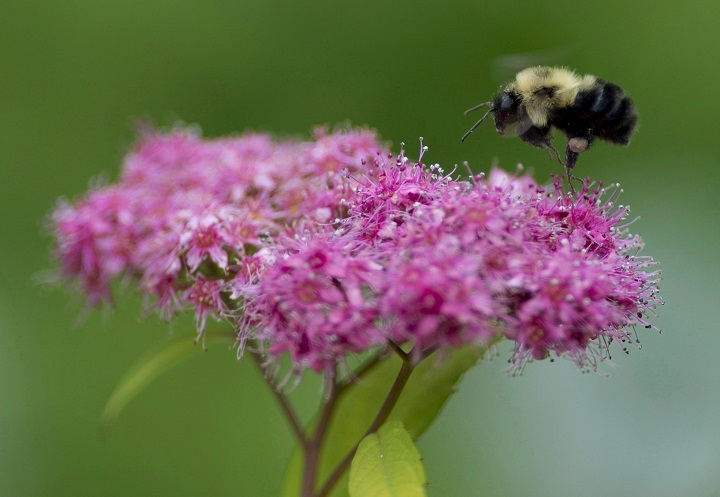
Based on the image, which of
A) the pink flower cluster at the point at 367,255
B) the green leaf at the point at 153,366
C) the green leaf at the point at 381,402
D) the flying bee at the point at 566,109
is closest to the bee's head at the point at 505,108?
the flying bee at the point at 566,109

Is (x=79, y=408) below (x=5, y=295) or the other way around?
below

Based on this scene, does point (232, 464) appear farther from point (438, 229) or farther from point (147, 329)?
point (438, 229)

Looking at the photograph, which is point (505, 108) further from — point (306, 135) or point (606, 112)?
point (306, 135)

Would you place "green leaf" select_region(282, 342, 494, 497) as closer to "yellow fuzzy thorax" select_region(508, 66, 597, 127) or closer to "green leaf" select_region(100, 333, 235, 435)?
"green leaf" select_region(100, 333, 235, 435)

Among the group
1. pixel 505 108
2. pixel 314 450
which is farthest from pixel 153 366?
pixel 505 108

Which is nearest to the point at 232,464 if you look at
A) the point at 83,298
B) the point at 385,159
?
the point at 83,298

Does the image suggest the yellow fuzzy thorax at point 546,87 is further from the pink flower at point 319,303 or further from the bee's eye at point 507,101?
the pink flower at point 319,303

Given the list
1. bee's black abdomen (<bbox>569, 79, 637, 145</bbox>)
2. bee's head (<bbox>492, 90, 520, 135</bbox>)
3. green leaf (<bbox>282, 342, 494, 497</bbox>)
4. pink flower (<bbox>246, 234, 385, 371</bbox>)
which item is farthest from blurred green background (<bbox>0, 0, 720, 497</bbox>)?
pink flower (<bbox>246, 234, 385, 371</bbox>)
